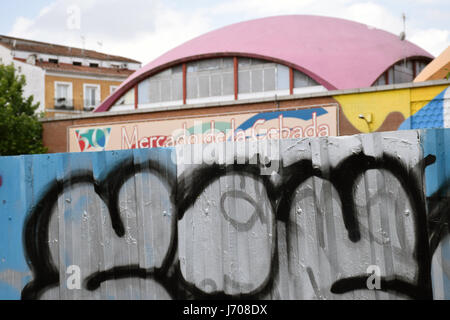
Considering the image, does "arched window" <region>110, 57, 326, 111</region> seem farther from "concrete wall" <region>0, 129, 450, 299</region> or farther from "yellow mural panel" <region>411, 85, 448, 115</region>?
"concrete wall" <region>0, 129, 450, 299</region>

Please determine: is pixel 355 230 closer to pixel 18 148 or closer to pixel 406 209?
pixel 406 209

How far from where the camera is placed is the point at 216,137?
869 inches

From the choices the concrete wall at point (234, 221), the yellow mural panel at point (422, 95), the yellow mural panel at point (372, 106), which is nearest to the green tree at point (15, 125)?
the yellow mural panel at point (372, 106)

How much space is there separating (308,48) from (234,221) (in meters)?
27.1

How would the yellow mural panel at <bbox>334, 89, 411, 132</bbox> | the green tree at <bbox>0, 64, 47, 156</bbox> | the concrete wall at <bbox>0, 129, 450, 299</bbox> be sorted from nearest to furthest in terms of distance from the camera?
the concrete wall at <bbox>0, 129, 450, 299</bbox> → the yellow mural panel at <bbox>334, 89, 411, 132</bbox> → the green tree at <bbox>0, 64, 47, 156</bbox>

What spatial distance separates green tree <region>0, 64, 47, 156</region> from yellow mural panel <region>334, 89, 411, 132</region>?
15.6m

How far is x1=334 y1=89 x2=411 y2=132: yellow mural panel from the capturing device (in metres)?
19.0

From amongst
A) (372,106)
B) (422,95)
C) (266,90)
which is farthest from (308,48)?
(422,95)

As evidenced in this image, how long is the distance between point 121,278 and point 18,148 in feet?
88.5

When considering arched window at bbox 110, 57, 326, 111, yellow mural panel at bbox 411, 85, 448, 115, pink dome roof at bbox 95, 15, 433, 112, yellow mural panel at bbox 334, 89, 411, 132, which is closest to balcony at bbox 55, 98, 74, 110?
pink dome roof at bbox 95, 15, 433, 112

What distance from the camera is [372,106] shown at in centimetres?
1953

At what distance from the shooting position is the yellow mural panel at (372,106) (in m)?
19.0

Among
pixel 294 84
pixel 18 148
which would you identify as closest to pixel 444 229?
pixel 294 84

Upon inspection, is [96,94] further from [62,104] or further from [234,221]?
[234,221]
